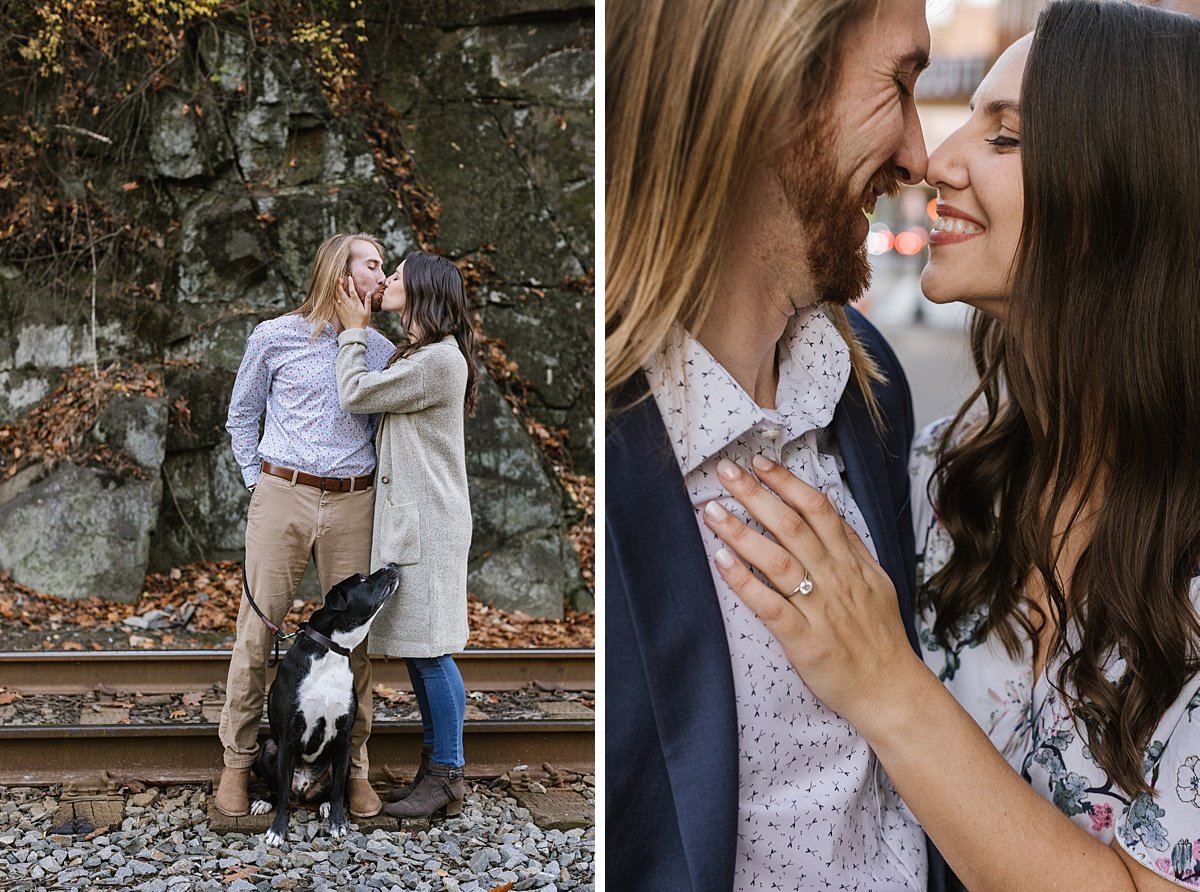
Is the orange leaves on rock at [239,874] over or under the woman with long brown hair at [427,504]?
under

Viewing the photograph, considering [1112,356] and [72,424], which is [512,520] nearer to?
[72,424]

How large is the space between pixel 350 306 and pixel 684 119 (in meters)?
2.54

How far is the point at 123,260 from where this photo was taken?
20.2 feet

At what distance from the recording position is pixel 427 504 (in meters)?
3.46

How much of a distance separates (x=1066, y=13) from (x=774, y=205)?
1.27 ft

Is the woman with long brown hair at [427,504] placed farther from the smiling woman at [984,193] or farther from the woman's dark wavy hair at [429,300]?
the smiling woman at [984,193]

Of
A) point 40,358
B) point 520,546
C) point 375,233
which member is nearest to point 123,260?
point 40,358

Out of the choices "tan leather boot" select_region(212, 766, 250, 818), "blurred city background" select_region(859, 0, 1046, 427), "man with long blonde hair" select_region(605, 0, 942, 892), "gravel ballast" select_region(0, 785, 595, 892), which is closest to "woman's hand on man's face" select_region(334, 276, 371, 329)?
"tan leather boot" select_region(212, 766, 250, 818)

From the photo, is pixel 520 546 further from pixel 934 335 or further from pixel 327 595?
pixel 934 335

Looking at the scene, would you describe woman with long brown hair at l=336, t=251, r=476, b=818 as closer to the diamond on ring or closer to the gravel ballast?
the gravel ballast

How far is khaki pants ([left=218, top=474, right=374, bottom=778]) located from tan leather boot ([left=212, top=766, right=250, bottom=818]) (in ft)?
0.09

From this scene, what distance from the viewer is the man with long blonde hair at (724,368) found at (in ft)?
3.42

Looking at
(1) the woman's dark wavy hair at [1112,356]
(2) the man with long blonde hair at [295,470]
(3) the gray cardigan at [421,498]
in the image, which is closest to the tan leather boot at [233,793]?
(2) the man with long blonde hair at [295,470]

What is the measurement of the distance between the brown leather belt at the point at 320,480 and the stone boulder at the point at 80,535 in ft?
8.02
